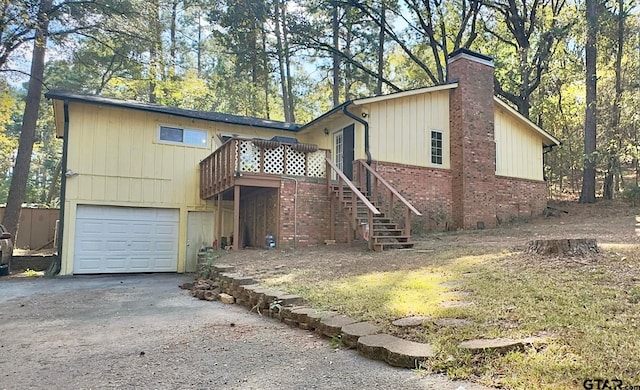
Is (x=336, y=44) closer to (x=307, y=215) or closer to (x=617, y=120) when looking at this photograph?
(x=307, y=215)

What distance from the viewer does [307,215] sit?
1146 cm

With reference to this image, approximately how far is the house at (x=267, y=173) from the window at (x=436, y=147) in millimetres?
45

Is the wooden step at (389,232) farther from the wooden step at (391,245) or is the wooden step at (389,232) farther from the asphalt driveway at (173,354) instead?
the asphalt driveway at (173,354)

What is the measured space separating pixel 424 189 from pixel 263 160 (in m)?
5.05

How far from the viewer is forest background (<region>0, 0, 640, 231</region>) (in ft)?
49.3

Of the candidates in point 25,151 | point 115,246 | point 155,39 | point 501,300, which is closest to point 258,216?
A: point 115,246

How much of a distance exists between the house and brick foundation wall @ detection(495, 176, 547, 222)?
0.20 feet

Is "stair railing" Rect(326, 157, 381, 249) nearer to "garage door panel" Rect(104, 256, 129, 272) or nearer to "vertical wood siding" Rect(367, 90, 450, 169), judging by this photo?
"vertical wood siding" Rect(367, 90, 450, 169)

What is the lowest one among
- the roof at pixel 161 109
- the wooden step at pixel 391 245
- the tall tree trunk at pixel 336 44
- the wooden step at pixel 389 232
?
the wooden step at pixel 391 245

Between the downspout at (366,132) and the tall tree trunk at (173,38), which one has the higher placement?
the tall tree trunk at (173,38)

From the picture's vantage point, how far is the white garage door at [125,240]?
12469mm

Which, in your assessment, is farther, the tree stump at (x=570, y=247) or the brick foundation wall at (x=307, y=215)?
the brick foundation wall at (x=307, y=215)

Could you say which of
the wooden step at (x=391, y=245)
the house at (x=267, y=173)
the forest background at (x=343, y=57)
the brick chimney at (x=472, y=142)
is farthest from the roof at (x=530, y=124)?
the wooden step at (x=391, y=245)

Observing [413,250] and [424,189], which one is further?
[424,189]
